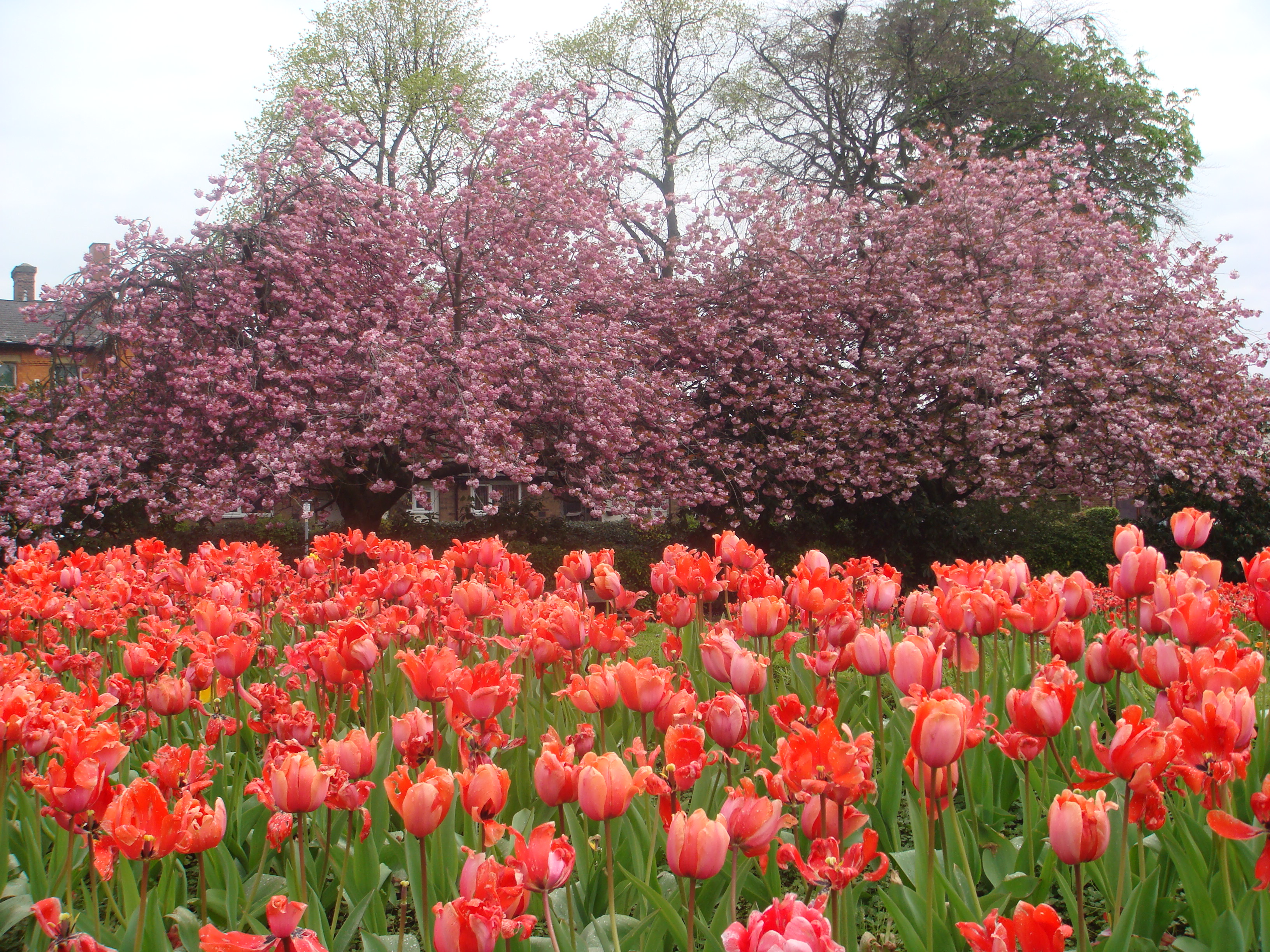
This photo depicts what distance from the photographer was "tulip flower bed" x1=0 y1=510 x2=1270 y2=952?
1275 mm

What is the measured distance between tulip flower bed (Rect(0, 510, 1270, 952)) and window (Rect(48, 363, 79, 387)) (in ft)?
26.2

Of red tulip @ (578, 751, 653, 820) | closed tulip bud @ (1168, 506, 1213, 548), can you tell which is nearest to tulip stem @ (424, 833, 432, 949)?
red tulip @ (578, 751, 653, 820)

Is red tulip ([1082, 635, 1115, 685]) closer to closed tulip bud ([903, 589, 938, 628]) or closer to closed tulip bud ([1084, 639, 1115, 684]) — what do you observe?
closed tulip bud ([1084, 639, 1115, 684])

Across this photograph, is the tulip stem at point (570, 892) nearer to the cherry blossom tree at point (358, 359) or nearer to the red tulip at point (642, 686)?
the red tulip at point (642, 686)

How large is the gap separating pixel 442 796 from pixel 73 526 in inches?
348

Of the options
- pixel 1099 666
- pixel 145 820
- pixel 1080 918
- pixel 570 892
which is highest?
pixel 1099 666

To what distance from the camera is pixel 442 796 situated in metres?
1.30

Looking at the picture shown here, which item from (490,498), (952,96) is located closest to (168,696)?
(490,498)

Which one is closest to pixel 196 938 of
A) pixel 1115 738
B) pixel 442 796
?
pixel 442 796

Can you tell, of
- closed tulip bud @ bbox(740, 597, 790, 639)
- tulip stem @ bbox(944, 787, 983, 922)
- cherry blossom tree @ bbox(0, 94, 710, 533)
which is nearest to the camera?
tulip stem @ bbox(944, 787, 983, 922)

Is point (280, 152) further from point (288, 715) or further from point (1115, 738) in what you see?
point (1115, 738)

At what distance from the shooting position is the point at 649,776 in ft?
4.59

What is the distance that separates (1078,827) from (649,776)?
605 mm

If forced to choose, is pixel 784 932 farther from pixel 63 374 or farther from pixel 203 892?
pixel 63 374
